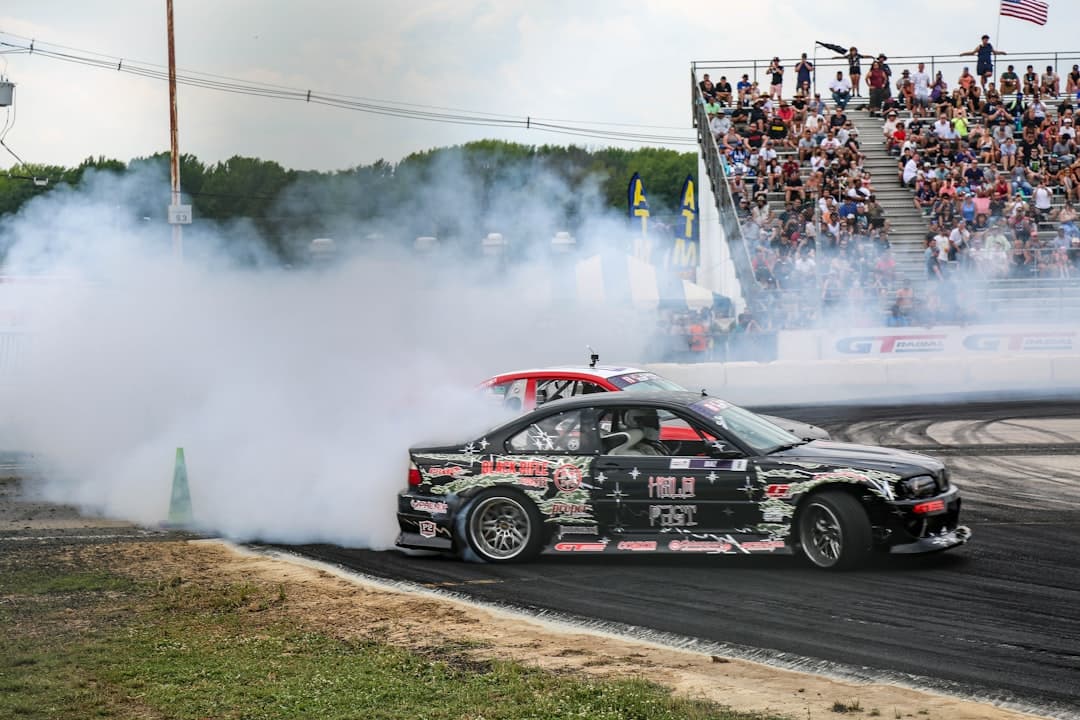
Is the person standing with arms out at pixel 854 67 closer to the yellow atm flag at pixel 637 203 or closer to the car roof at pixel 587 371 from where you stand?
the yellow atm flag at pixel 637 203

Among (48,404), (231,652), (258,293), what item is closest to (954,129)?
(258,293)

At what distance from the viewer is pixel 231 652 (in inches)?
278

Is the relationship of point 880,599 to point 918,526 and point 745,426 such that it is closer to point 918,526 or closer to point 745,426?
point 918,526

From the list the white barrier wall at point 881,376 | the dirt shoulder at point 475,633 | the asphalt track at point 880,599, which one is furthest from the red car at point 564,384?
the white barrier wall at point 881,376

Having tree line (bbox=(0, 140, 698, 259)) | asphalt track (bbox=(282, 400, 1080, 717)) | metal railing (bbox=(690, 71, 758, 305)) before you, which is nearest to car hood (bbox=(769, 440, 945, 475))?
asphalt track (bbox=(282, 400, 1080, 717))

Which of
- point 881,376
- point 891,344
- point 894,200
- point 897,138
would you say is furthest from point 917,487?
point 897,138

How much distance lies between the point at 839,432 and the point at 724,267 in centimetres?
1265

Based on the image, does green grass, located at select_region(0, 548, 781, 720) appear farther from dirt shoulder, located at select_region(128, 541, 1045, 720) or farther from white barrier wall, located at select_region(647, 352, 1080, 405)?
white barrier wall, located at select_region(647, 352, 1080, 405)

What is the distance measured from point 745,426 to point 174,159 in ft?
78.1

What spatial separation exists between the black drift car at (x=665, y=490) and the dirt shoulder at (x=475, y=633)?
3.66 ft

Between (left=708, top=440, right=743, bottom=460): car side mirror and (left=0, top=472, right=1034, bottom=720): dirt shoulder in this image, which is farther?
(left=708, top=440, right=743, bottom=460): car side mirror

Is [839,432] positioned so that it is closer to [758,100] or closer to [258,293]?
[258,293]

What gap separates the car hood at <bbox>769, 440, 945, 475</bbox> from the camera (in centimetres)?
884

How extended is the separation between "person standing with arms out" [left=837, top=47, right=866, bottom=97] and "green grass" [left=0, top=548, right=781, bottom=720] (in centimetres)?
2753
